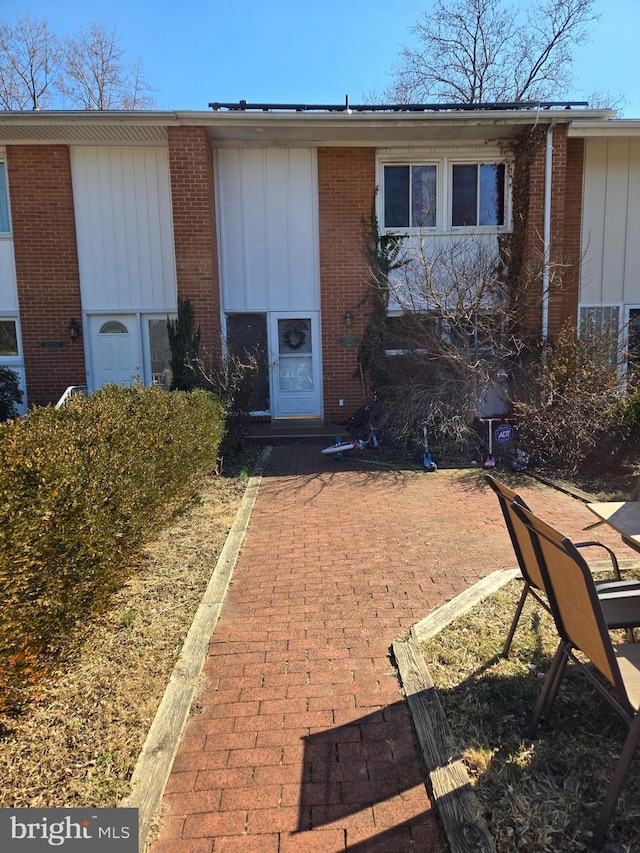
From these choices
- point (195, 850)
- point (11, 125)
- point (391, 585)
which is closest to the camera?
point (195, 850)

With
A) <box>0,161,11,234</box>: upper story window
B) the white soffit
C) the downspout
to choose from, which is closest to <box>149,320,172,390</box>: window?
<box>0,161,11,234</box>: upper story window

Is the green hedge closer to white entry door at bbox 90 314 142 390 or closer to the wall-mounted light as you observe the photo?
white entry door at bbox 90 314 142 390

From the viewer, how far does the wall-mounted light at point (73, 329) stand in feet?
35.7

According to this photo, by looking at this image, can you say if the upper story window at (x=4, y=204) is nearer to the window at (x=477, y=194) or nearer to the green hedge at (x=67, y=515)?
the green hedge at (x=67, y=515)

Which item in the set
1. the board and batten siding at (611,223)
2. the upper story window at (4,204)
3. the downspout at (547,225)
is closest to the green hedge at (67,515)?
the downspout at (547,225)

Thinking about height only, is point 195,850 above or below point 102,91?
below

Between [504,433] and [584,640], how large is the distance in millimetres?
6319

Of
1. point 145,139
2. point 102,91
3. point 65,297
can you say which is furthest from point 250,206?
point 102,91

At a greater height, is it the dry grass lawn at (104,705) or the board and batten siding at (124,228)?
the board and batten siding at (124,228)

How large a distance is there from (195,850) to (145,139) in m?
11.2

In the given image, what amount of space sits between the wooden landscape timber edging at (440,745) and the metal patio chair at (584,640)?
0.41 metres

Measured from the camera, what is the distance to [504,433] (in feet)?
26.9

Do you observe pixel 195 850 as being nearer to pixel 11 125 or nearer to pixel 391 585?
pixel 391 585

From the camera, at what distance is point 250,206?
1086 cm
